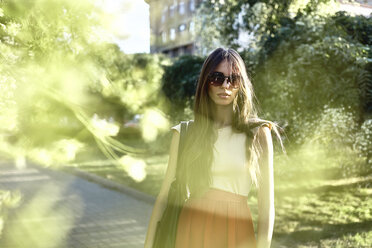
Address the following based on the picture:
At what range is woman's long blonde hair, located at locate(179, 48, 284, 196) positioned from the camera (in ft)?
7.26

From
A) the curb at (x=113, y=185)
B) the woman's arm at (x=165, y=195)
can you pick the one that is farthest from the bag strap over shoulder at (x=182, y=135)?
the curb at (x=113, y=185)

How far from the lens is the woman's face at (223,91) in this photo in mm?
2236

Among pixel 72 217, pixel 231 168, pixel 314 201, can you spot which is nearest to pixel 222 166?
pixel 231 168

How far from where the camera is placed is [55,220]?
24.1 feet

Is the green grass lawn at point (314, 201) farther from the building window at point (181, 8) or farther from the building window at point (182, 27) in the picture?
the building window at point (181, 8)

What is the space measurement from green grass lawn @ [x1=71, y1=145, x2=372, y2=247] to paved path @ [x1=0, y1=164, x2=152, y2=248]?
38.0 inches

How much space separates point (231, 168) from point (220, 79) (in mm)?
478

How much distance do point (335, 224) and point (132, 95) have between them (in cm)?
460

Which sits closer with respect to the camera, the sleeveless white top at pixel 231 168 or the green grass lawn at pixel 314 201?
the sleeveless white top at pixel 231 168

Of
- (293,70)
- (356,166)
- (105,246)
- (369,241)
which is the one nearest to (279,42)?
(293,70)

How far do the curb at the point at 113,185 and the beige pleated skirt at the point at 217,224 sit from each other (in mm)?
6631

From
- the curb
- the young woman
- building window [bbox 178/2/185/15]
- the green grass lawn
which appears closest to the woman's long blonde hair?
the young woman

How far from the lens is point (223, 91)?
2.25 meters

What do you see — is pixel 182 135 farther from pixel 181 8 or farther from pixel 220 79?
pixel 181 8
